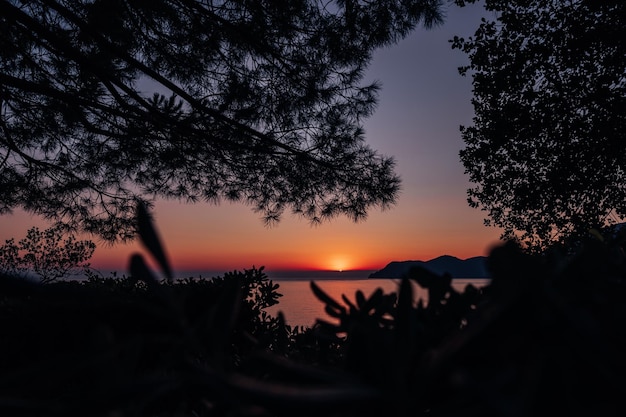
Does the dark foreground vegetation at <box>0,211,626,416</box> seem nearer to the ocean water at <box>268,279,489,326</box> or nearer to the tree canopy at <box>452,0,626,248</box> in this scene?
the ocean water at <box>268,279,489,326</box>

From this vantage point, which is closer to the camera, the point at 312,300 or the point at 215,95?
the point at 215,95

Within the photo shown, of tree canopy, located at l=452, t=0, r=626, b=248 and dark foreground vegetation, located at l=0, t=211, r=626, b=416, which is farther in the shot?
tree canopy, located at l=452, t=0, r=626, b=248

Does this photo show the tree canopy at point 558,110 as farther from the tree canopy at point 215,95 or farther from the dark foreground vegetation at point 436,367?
the dark foreground vegetation at point 436,367

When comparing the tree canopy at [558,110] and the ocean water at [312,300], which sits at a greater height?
the tree canopy at [558,110]

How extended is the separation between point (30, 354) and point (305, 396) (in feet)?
12.1

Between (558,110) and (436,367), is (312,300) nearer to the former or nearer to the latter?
(558,110)

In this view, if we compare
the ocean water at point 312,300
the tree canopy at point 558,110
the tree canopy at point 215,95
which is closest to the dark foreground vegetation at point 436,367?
the ocean water at point 312,300

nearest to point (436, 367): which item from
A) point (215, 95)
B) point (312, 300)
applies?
point (215, 95)

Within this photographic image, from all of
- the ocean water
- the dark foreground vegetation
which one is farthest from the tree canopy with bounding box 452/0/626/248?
the dark foreground vegetation

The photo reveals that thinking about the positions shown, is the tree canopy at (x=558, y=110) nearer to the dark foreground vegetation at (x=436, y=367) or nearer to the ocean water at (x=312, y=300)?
the ocean water at (x=312, y=300)

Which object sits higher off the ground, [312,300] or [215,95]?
[215,95]

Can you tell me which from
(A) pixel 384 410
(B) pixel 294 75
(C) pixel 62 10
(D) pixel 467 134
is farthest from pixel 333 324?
(D) pixel 467 134

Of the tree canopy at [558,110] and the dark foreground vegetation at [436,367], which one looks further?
the tree canopy at [558,110]

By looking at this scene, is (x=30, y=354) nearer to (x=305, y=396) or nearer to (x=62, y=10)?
(x=305, y=396)
